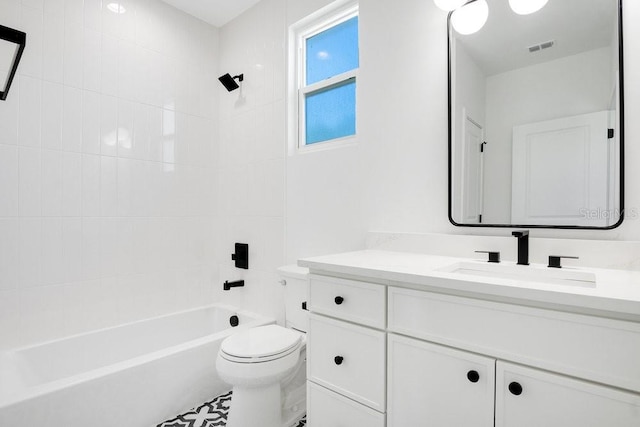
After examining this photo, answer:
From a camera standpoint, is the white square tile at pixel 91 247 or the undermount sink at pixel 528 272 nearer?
the undermount sink at pixel 528 272

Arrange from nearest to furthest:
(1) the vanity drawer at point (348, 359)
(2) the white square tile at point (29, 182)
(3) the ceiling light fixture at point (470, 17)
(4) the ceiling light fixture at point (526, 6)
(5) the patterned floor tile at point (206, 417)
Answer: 1. (1) the vanity drawer at point (348, 359)
2. (4) the ceiling light fixture at point (526, 6)
3. (3) the ceiling light fixture at point (470, 17)
4. (5) the patterned floor tile at point (206, 417)
5. (2) the white square tile at point (29, 182)

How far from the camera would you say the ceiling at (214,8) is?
246 centimetres

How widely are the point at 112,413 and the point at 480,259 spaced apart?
178cm

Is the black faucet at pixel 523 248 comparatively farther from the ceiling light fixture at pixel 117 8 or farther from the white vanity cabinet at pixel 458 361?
the ceiling light fixture at pixel 117 8

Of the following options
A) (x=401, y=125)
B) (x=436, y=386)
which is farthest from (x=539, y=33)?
(x=436, y=386)

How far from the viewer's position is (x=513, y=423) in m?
0.86

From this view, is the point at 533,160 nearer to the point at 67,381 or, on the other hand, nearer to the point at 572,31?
the point at 572,31

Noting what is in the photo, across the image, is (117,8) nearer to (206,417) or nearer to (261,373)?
(261,373)

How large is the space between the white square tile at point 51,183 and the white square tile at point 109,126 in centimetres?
25

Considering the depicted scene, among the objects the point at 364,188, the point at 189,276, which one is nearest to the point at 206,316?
the point at 189,276

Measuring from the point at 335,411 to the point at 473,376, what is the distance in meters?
0.56

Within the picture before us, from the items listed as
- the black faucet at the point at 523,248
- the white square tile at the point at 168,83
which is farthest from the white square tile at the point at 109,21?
the black faucet at the point at 523,248

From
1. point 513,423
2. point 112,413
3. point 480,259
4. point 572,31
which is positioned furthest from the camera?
point 112,413

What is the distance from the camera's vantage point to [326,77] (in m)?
2.23
